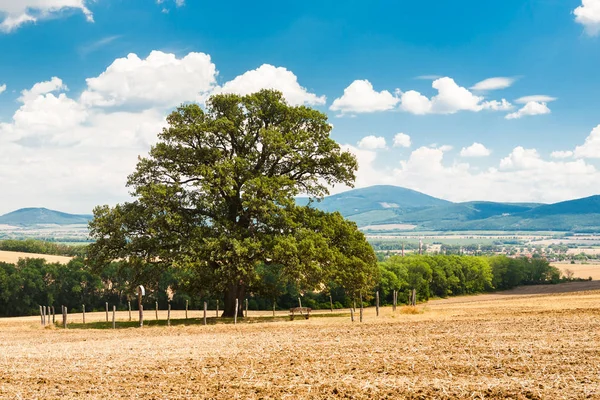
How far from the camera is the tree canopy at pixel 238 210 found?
127 ft

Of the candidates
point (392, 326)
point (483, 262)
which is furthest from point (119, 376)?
point (483, 262)

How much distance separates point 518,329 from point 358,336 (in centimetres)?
752

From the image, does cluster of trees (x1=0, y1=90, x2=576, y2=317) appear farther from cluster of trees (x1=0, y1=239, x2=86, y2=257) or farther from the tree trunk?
cluster of trees (x1=0, y1=239, x2=86, y2=257)

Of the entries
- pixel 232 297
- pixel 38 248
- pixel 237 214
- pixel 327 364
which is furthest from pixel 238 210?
pixel 38 248

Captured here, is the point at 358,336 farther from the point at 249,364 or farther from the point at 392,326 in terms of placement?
the point at 249,364

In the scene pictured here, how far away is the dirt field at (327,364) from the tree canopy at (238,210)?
9.12m

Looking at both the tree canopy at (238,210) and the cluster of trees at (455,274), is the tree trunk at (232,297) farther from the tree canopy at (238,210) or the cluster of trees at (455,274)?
the cluster of trees at (455,274)

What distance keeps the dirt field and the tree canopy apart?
9.12 metres

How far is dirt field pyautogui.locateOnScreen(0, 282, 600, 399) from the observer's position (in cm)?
1491

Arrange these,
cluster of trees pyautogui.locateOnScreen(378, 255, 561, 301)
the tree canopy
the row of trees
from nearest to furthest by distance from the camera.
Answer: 1. the tree canopy
2. the row of trees
3. cluster of trees pyautogui.locateOnScreen(378, 255, 561, 301)

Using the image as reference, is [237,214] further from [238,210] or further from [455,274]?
[455,274]

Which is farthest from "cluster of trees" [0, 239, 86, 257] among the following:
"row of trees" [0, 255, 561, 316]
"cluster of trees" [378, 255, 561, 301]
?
"cluster of trees" [378, 255, 561, 301]

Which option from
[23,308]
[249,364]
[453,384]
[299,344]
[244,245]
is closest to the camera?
[453,384]

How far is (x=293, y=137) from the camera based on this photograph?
4056 centimetres
